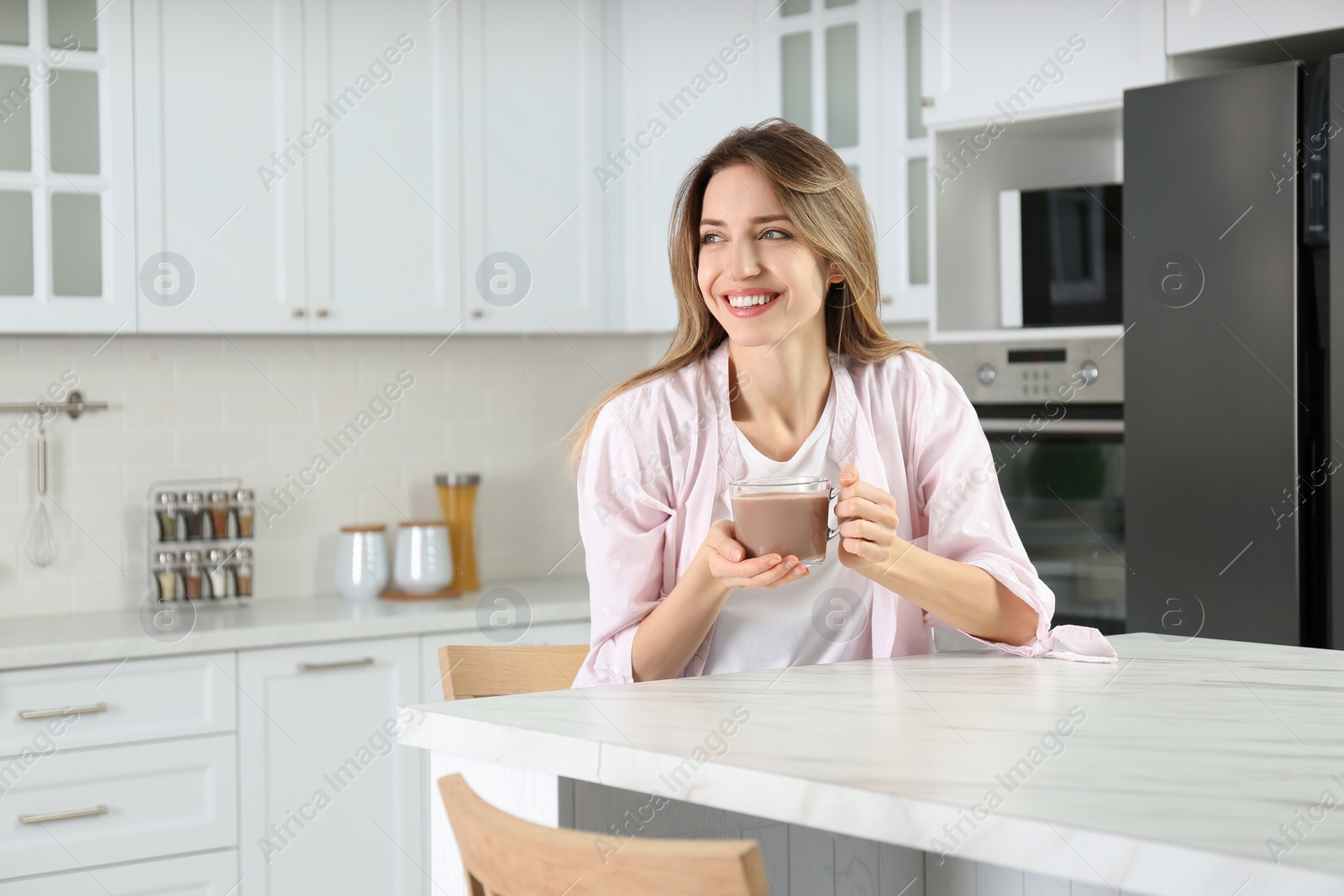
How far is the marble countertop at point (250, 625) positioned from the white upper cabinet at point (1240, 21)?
177 cm

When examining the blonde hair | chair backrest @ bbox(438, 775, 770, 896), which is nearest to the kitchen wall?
the blonde hair

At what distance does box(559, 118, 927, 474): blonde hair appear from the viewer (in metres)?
1.71

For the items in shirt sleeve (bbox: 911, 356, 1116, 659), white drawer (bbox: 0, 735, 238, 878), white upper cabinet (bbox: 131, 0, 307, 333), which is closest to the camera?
shirt sleeve (bbox: 911, 356, 1116, 659)

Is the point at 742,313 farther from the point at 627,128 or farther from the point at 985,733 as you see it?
the point at 627,128

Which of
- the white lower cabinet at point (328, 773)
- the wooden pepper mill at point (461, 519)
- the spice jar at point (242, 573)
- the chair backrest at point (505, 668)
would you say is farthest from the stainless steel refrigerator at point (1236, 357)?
the spice jar at point (242, 573)

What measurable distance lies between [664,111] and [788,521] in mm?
2322

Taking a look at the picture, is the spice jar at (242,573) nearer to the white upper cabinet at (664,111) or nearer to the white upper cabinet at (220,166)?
the white upper cabinet at (220,166)

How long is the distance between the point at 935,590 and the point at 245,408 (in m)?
2.36

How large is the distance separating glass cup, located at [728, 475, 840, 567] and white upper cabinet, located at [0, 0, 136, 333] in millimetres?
2040

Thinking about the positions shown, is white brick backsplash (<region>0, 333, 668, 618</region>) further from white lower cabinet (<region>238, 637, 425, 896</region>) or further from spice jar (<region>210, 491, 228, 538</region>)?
white lower cabinet (<region>238, 637, 425, 896</region>)

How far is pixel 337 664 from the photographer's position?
118 inches

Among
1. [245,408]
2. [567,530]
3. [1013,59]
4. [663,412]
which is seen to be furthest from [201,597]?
[1013,59]

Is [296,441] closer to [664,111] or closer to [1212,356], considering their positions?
[664,111]

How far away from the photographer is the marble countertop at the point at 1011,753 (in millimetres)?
769
